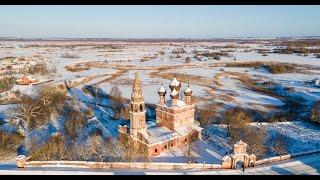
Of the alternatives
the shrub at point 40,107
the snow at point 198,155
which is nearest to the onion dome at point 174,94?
the snow at point 198,155

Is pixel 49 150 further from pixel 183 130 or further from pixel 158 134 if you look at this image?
pixel 183 130

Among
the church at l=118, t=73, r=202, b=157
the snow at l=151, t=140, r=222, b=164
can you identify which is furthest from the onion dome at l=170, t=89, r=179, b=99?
the snow at l=151, t=140, r=222, b=164

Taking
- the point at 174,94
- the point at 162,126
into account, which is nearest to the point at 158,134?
the point at 162,126

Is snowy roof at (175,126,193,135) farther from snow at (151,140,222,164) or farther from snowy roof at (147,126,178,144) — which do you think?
snow at (151,140,222,164)

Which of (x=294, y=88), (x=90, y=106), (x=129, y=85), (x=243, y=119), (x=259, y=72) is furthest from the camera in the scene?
(x=259, y=72)

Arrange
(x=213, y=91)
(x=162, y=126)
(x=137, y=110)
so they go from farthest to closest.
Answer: (x=213, y=91) < (x=162, y=126) < (x=137, y=110)
